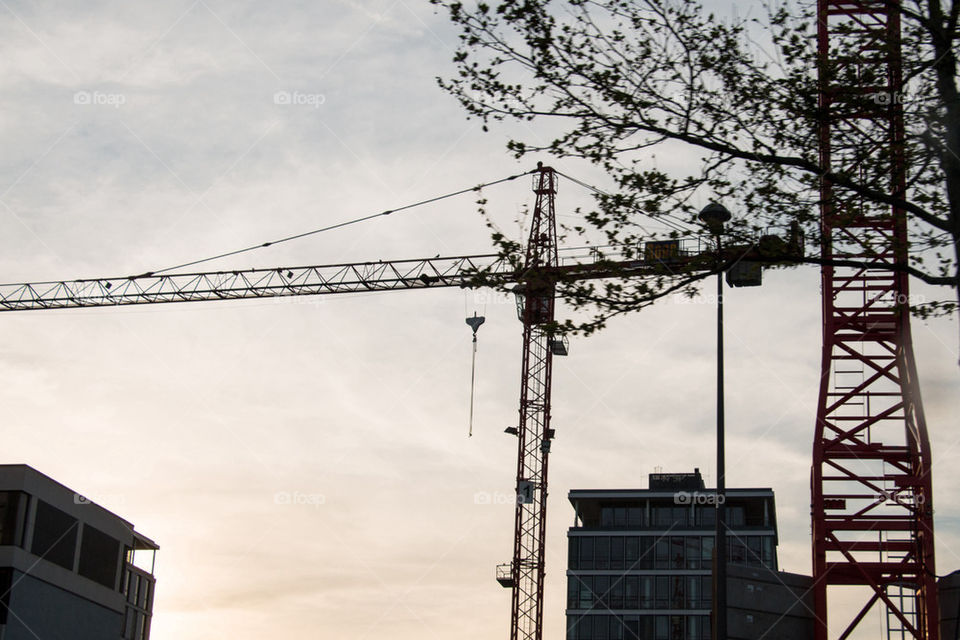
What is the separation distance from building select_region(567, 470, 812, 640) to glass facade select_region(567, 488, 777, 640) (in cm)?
10

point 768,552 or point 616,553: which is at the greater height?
point 768,552

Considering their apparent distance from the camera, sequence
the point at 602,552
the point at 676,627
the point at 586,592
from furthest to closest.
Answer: the point at 602,552
the point at 586,592
the point at 676,627

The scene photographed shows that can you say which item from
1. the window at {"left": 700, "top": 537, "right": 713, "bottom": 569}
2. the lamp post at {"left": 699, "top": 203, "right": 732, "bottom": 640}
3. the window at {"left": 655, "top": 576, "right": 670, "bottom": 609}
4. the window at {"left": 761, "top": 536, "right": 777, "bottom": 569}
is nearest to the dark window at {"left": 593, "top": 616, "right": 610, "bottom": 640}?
the window at {"left": 655, "top": 576, "right": 670, "bottom": 609}

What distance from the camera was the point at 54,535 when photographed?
4400 centimetres

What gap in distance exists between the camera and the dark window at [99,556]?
47.0 m

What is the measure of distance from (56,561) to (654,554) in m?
77.4

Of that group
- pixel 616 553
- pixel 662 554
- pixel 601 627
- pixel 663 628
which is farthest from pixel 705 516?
pixel 601 627

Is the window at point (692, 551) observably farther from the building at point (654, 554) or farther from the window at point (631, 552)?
the window at point (631, 552)

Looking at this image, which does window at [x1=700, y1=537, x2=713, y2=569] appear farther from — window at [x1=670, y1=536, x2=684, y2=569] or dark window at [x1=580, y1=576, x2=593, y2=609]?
dark window at [x1=580, y1=576, x2=593, y2=609]

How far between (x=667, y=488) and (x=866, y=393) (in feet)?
286

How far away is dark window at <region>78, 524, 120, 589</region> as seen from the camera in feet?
154

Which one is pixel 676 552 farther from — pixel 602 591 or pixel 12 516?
pixel 12 516

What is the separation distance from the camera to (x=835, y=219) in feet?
48.9

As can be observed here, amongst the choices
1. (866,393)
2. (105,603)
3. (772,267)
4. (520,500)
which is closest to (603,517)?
(520,500)
